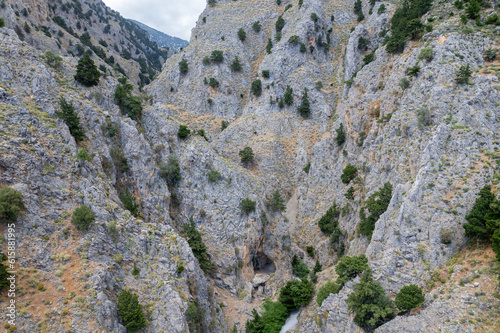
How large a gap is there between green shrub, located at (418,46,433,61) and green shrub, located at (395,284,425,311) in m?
34.0

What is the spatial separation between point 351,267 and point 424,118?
22535 millimetres

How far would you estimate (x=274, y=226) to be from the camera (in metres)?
53.3

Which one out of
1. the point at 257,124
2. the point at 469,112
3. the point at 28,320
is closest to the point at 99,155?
the point at 28,320

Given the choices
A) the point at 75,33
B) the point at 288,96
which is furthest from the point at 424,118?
the point at 75,33

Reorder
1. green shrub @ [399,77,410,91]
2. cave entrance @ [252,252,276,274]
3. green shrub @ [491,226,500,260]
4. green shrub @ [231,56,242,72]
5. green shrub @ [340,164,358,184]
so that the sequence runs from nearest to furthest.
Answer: green shrub @ [491,226,500,260], green shrub @ [399,77,410,91], green shrub @ [340,164,358,184], cave entrance @ [252,252,276,274], green shrub @ [231,56,242,72]

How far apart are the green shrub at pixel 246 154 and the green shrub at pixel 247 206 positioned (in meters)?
13.1

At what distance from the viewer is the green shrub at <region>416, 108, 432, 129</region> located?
35181 mm

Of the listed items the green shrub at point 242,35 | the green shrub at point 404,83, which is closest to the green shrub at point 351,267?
the green shrub at point 404,83

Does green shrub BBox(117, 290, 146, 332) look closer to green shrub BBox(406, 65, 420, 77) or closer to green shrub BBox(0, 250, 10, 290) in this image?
green shrub BBox(0, 250, 10, 290)

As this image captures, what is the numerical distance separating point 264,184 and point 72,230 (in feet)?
123

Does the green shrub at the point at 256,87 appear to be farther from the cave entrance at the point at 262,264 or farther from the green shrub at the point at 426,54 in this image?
the cave entrance at the point at 262,264

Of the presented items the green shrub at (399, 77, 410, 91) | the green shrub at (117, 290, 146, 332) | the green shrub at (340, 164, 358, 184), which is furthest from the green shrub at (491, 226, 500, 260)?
the green shrub at (117, 290, 146, 332)

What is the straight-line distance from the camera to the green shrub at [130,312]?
25717 millimetres

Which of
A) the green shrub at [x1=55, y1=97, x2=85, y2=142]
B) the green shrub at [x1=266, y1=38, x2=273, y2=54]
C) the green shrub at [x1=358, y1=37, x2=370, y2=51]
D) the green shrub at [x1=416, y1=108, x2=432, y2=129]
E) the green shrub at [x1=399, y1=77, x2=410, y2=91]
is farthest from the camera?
the green shrub at [x1=266, y1=38, x2=273, y2=54]
